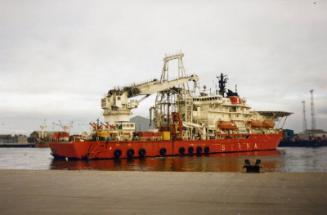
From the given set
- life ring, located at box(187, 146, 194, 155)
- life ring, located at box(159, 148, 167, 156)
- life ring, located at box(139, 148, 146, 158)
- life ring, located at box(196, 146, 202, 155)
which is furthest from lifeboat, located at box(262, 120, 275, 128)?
life ring, located at box(139, 148, 146, 158)

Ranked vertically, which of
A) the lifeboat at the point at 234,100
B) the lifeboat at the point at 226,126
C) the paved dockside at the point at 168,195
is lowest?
the paved dockside at the point at 168,195

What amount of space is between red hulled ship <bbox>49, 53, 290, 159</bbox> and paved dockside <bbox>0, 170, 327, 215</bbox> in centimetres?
3562

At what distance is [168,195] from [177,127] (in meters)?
52.5

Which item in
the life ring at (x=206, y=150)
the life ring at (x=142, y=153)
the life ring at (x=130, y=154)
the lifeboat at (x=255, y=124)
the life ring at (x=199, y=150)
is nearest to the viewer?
the life ring at (x=130, y=154)

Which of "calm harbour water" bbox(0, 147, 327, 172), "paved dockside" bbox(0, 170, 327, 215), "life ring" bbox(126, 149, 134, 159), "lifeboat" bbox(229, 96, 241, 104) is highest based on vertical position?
"lifeboat" bbox(229, 96, 241, 104)

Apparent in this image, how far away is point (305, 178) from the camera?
1978 cm

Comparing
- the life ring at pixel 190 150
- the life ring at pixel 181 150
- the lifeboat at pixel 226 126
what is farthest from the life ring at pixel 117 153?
the lifeboat at pixel 226 126

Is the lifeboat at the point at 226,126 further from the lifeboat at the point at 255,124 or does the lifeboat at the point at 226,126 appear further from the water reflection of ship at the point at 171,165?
the water reflection of ship at the point at 171,165

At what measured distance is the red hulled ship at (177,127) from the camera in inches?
2199

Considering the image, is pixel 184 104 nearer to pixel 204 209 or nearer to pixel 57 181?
pixel 57 181

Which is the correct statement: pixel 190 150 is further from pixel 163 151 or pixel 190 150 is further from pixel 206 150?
pixel 163 151

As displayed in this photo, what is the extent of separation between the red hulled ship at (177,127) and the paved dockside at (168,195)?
35.6m

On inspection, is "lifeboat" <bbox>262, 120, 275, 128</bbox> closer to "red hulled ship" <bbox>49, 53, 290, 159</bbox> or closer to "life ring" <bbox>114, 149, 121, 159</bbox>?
"red hulled ship" <bbox>49, 53, 290, 159</bbox>

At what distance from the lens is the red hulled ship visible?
55856 mm
